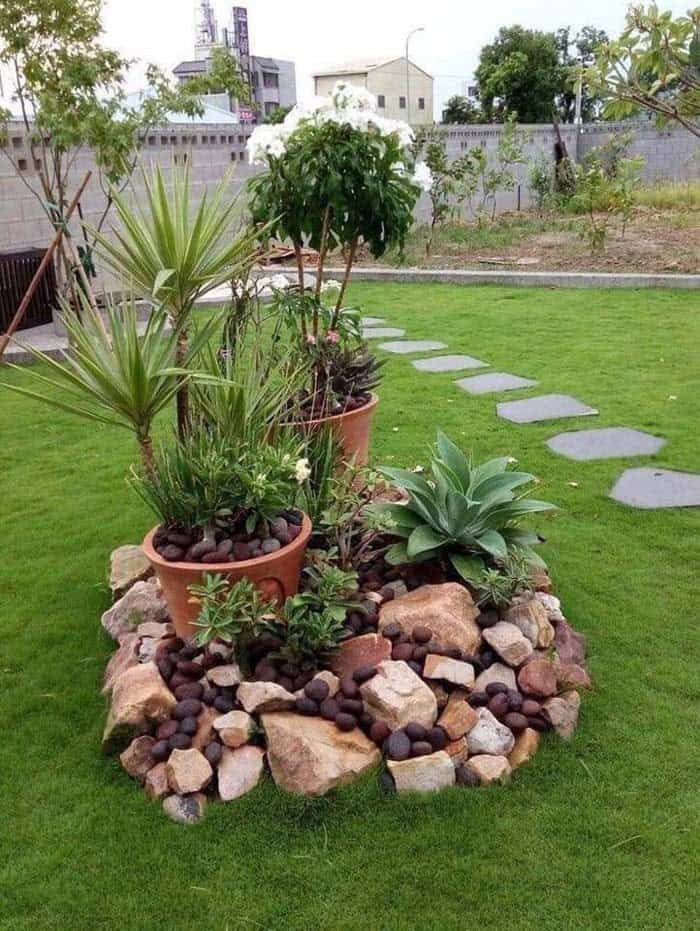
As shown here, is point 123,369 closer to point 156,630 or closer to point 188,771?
point 156,630

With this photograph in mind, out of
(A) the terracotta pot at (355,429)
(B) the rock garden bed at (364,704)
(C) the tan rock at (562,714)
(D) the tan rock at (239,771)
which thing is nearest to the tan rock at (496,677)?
(B) the rock garden bed at (364,704)

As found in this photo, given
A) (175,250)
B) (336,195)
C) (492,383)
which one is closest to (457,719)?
(175,250)

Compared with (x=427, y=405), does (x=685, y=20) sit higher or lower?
higher

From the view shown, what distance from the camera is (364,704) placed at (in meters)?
2.30

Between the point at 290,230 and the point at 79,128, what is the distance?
3.96 m

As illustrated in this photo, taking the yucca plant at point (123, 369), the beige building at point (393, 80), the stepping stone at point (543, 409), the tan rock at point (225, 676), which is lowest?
the stepping stone at point (543, 409)

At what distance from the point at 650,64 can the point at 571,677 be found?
2188 mm

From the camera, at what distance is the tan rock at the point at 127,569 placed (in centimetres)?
307

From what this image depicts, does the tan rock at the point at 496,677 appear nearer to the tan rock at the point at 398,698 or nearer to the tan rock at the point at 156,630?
the tan rock at the point at 398,698

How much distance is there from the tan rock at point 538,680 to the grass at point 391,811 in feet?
0.46

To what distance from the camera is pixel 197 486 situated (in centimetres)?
261

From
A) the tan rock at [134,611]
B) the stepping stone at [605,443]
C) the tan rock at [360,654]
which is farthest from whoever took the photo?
the stepping stone at [605,443]

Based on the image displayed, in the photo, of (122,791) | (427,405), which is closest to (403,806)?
(122,791)

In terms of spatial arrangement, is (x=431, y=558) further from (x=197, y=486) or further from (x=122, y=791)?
(x=122, y=791)
